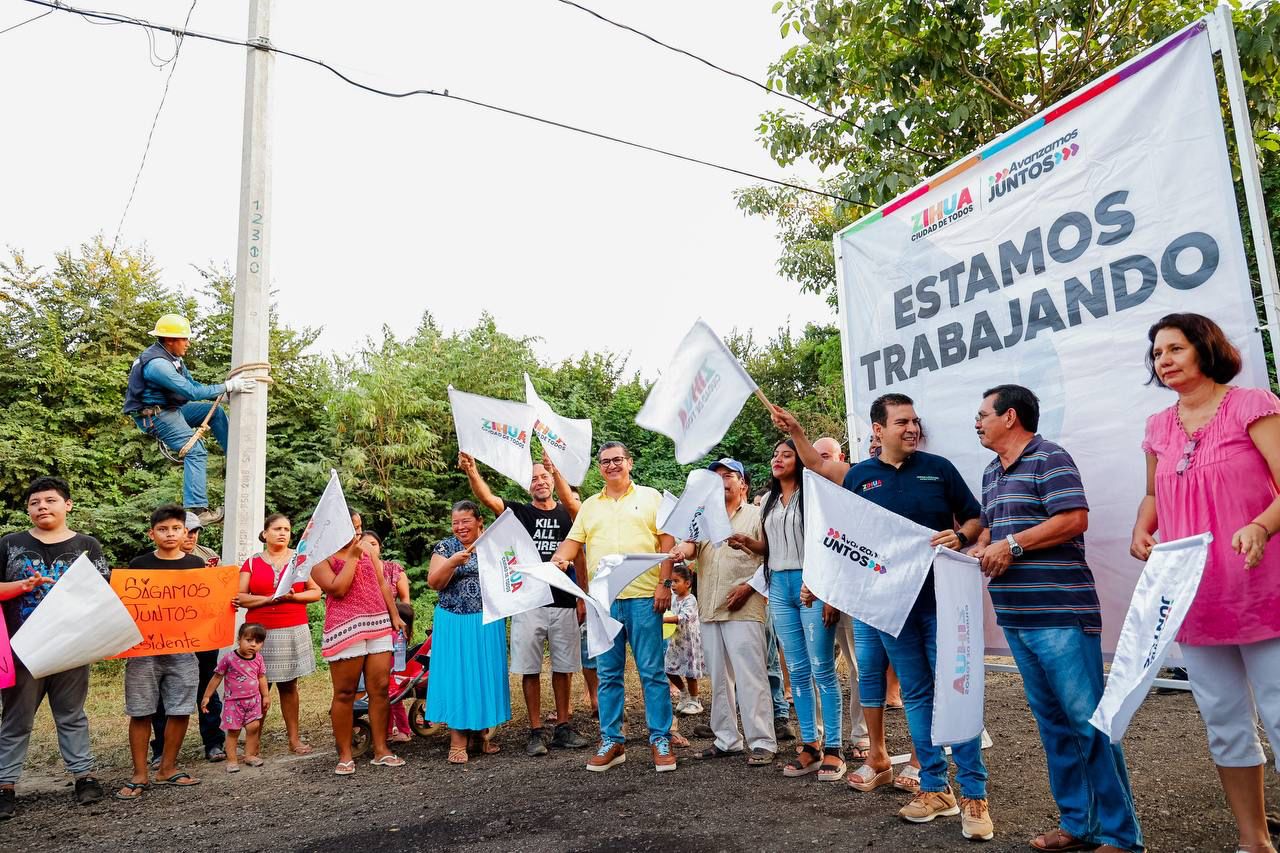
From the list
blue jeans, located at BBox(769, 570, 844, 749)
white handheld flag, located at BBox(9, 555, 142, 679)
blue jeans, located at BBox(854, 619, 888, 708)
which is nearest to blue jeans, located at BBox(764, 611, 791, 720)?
blue jeans, located at BBox(769, 570, 844, 749)

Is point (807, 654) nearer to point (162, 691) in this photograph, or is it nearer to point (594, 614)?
point (594, 614)

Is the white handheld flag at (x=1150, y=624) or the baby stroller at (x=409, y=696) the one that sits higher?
the white handheld flag at (x=1150, y=624)

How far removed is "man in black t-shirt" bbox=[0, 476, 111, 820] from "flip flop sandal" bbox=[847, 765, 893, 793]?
14.7 feet

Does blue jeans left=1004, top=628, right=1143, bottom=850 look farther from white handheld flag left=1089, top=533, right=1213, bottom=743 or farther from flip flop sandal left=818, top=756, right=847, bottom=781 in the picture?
flip flop sandal left=818, top=756, right=847, bottom=781

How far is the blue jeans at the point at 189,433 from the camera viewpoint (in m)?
6.51

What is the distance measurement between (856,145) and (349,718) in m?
6.91

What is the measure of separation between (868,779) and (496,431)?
3.27 m

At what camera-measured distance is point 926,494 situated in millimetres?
4020

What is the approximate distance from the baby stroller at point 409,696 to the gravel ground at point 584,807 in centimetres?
38

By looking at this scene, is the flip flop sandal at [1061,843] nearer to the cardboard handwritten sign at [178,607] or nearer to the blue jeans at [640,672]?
the blue jeans at [640,672]

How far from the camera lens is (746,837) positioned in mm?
3754

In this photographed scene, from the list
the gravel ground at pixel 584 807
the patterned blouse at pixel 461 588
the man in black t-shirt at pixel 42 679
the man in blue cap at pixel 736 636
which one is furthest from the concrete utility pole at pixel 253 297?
the man in blue cap at pixel 736 636

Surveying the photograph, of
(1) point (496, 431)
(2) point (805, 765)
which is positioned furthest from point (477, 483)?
(2) point (805, 765)

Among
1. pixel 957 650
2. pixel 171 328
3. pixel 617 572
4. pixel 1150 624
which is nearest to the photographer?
pixel 1150 624
